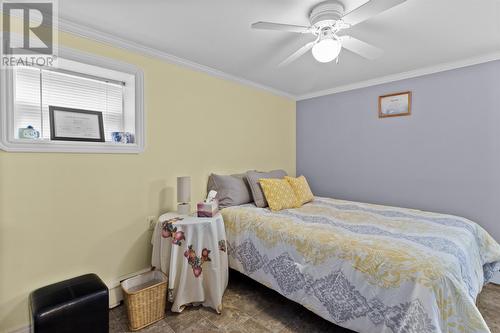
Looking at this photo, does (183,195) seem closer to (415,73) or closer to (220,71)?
(220,71)

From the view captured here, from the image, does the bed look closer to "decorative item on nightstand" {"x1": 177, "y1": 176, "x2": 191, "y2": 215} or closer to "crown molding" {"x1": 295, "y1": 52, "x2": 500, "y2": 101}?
"decorative item on nightstand" {"x1": 177, "y1": 176, "x2": 191, "y2": 215}

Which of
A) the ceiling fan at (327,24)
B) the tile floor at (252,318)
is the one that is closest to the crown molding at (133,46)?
the ceiling fan at (327,24)

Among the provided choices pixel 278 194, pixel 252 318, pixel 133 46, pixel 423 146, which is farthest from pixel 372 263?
pixel 133 46

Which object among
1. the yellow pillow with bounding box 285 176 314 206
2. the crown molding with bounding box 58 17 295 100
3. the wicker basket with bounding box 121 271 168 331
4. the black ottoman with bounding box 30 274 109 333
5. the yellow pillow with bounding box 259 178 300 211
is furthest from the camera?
the yellow pillow with bounding box 285 176 314 206

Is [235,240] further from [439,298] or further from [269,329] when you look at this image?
[439,298]

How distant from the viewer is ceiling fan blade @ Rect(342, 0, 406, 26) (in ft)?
4.24

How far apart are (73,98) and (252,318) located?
2382mm

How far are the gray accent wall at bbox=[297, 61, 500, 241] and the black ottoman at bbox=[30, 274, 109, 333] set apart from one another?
305 cm

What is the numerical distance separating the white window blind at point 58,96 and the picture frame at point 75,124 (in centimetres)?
5

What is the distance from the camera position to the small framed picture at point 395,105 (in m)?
2.82

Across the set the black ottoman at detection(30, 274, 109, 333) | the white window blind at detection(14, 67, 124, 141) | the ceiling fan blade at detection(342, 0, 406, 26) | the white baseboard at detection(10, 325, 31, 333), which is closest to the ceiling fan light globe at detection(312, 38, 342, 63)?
the ceiling fan blade at detection(342, 0, 406, 26)

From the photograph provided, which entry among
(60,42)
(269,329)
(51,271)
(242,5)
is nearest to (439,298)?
(269,329)

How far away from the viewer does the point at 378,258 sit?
4.70 ft

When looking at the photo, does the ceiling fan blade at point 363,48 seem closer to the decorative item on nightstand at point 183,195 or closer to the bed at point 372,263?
the bed at point 372,263
